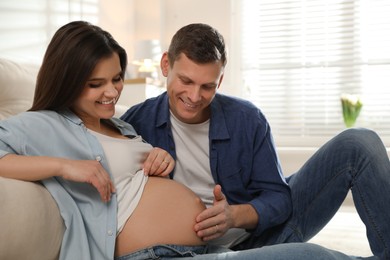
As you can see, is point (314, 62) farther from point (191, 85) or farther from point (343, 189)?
point (191, 85)

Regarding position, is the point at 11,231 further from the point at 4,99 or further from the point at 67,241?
the point at 4,99

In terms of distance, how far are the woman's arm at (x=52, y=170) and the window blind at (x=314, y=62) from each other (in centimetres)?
343

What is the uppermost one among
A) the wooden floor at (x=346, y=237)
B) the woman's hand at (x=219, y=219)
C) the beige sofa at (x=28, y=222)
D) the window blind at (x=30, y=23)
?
the window blind at (x=30, y=23)

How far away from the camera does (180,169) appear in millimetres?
1462

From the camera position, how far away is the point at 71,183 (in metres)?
1.11

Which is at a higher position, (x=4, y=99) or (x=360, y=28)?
(x=360, y=28)

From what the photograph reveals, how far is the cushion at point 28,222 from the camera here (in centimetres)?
84

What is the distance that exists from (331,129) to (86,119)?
10.8 ft

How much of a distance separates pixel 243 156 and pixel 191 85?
0.86 feet

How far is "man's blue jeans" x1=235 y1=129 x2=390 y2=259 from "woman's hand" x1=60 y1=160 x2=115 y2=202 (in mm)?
547

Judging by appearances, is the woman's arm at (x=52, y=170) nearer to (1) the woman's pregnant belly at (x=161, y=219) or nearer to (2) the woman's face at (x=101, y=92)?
(1) the woman's pregnant belly at (x=161, y=219)

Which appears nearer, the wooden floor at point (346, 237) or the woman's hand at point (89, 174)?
the woman's hand at point (89, 174)

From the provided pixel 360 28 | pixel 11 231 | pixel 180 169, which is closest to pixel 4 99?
pixel 180 169

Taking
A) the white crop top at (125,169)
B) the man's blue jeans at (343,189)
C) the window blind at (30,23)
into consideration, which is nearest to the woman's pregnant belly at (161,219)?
the white crop top at (125,169)
